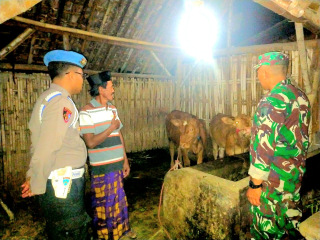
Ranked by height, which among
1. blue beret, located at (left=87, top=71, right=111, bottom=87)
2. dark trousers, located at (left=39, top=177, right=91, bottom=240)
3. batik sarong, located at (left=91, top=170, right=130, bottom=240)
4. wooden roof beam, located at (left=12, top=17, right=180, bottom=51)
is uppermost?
wooden roof beam, located at (left=12, top=17, right=180, bottom=51)

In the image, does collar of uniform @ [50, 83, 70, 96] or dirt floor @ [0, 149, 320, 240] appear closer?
collar of uniform @ [50, 83, 70, 96]

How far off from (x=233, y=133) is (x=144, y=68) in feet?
14.4

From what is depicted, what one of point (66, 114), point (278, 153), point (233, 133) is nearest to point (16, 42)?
point (66, 114)

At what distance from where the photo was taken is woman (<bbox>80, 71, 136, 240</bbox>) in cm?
277

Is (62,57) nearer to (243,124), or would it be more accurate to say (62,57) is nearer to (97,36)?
(97,36)

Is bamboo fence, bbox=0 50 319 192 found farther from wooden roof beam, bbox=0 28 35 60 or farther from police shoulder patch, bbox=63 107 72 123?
police shoulder patch, bbox=63 107 72 123

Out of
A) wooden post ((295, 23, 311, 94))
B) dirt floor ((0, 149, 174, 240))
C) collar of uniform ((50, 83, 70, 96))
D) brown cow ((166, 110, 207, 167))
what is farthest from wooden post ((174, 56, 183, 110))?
collar of uniform ((50, 83, 70, 96))

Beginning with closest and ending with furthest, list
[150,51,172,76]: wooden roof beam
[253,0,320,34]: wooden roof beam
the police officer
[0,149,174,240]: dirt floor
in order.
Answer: the police officer, [253,0,320,34]: wooden roof beam, [0,149,174,240]: dirt floor, [150,51,172,76]: wooden roof beam

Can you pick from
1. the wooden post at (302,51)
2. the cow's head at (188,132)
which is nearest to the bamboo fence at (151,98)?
the wooden post at (302,51)

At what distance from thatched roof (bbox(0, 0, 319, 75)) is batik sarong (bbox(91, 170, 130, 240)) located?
3.61m

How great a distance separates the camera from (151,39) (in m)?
6.48

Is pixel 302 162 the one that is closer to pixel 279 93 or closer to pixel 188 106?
pixel 279 93

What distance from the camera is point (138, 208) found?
4.18m

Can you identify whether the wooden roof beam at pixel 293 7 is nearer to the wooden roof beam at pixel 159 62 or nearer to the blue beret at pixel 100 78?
the blue beret at pixel 100 78
